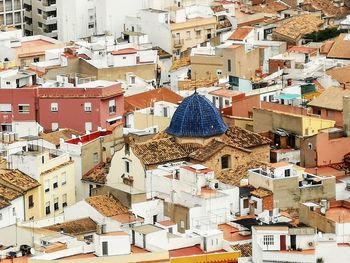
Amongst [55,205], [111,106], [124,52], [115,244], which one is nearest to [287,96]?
[111,106]

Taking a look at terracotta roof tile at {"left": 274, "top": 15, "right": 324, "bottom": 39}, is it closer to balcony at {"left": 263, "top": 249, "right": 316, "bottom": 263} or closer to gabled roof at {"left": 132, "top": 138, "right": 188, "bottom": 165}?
gabled roof at {"left": 132, "top": 138, "right": 188, "bottom": 165}

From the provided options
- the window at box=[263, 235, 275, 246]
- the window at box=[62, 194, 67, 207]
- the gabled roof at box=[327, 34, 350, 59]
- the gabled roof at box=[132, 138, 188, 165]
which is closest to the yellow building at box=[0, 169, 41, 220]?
the window at box=[62, 194, 67, 207]

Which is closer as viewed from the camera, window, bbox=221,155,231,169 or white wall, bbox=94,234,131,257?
white wall, bbox=94,234,131,257

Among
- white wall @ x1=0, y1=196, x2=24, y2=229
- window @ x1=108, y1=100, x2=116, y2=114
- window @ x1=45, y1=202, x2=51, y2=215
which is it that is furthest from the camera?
window @ x1=108, y1=100, x2=116, y2=114

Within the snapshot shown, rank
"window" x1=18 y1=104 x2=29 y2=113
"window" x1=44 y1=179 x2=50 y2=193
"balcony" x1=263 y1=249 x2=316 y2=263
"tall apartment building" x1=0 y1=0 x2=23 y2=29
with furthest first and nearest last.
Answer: "tall apartment building" x1=0 y1=0 x2=23 y2=29, "window" x1=18 y1=104 x2=29 y2=113, "window" x1=44 y1=179 x2=50 y2=193, "balcony" x1=263 y1=249 x2=316 y2=263

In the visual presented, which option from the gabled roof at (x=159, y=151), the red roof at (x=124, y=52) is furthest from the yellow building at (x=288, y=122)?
the red roof at (x=124, y=52)

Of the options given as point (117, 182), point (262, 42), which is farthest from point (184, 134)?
point (262, 42)

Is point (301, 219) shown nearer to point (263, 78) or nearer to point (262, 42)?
point (263, 78)

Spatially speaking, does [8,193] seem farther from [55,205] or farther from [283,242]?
[283,242]
